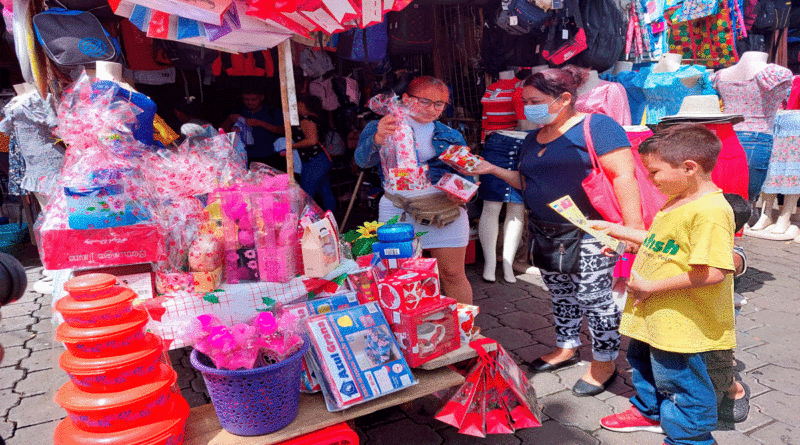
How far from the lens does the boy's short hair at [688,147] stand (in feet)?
6.86

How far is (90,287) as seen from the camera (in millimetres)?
1743

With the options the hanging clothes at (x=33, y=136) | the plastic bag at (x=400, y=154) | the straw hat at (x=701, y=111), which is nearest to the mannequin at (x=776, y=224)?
the straw hat at (x=701, y=111)

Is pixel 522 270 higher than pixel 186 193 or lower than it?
lower

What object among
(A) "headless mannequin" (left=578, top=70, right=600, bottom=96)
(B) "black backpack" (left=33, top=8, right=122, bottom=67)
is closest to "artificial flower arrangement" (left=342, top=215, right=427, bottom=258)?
(B) "black backpack" (left=33, top=8, right=122, bottom=67)

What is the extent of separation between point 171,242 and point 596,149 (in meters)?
2.15

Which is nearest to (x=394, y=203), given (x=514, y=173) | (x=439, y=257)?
(x=439, y=257)

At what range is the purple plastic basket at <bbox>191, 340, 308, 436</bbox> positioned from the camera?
1.87 meters

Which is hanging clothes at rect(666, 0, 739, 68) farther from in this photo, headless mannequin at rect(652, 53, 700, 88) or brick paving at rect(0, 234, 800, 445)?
brick paving at rect(0, 234, 800, 445)

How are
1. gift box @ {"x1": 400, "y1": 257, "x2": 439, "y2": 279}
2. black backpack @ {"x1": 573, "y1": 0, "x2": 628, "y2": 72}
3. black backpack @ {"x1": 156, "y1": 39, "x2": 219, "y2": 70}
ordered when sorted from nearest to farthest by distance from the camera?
gift box @ {"x1": 400, "y1": 257, "x2": 439, "y2": 279}
black backpack @ {"x1": 156, "y1": 39, "x2": 219, "y2": 70}
black backpack @ {"x1": 573, "y1": 0, "x2": 628, "y2": 72}

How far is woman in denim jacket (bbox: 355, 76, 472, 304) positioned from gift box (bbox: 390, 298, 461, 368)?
0.90 metres

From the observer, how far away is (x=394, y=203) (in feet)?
10.6

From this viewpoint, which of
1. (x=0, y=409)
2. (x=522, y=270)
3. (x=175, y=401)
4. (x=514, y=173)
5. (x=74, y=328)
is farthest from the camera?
(x=522, y=270)

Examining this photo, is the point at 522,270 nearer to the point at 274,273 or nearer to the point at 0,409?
the point at 274,273

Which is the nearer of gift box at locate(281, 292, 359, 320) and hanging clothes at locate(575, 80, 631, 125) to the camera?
gift box at locate(281, 292, 359, 320)
